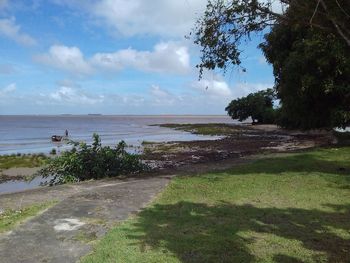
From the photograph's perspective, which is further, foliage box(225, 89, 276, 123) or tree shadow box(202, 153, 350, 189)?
foliage box(225, 89, 276, 123)

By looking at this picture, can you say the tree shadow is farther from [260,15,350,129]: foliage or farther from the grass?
the grass

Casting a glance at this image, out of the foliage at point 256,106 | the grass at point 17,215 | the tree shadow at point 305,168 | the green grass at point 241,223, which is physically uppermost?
the foliage at point 256,106

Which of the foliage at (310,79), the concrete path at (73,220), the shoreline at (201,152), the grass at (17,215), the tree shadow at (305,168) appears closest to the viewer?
the concrete path at (73,220)

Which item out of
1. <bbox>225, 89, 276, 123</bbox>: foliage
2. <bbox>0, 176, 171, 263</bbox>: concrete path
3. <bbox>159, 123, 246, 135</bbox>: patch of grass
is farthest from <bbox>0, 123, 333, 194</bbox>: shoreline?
<bbox>225, 89, 276, 123</bbox>: foliage

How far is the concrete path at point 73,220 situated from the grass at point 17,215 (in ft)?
0.59

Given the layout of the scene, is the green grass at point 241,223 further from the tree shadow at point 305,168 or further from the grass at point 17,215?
the grass at point 17,215

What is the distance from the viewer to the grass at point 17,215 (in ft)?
24.7

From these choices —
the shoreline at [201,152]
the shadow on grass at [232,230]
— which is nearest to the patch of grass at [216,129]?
the shoreline at [201,152]

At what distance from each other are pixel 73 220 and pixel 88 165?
266 inches

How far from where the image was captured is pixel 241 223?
7562 millimetres

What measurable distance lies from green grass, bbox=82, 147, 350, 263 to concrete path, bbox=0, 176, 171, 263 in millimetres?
356

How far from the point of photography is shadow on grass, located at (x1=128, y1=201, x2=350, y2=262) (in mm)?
6082

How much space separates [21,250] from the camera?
624cm

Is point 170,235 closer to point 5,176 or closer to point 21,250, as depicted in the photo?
point 21,250
